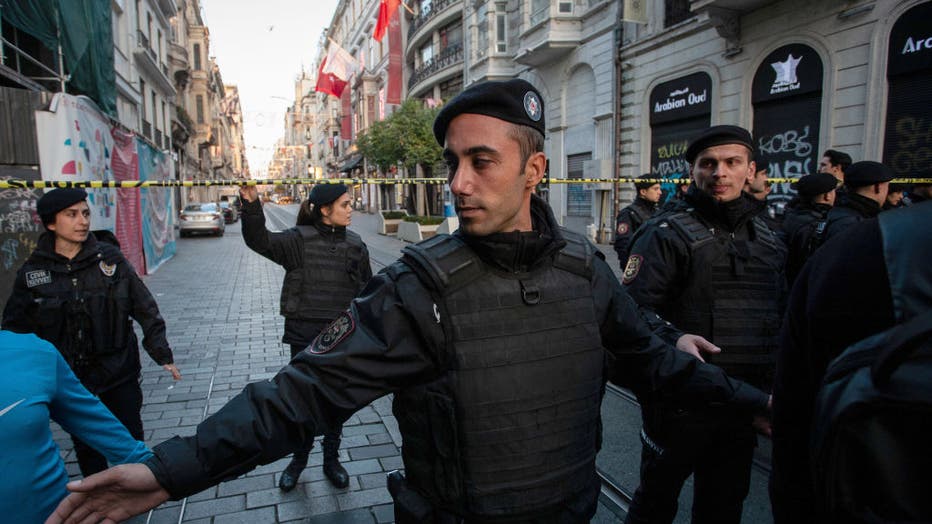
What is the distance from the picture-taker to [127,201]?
11.8m

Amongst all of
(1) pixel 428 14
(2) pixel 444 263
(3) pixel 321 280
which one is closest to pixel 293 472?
(3) pixel 321 280

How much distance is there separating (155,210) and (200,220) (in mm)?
9451

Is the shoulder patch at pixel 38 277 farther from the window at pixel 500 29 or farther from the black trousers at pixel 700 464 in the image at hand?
the window at pixel 500 29

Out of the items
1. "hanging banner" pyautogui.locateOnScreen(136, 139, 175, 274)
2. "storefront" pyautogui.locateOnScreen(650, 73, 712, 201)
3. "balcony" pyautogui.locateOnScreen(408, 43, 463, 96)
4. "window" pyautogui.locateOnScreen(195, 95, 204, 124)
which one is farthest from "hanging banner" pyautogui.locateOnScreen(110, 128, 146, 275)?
"window" pyautogui.locateOnScreen(195, 95, 204, 124)

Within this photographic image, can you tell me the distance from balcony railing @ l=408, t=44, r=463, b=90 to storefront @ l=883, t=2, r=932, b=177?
22385 mm

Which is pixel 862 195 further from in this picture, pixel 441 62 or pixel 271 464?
pixel 441 62

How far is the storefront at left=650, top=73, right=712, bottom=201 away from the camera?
14031 mm

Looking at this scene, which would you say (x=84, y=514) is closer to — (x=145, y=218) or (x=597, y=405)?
(x=597, y=405)

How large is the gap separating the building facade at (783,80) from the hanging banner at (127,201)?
12844 mm

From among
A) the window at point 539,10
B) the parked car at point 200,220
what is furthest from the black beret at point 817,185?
the parked car at point 200,220

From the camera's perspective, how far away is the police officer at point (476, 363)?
1502 millimetres

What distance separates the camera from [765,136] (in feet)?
40.1

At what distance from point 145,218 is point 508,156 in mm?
13974

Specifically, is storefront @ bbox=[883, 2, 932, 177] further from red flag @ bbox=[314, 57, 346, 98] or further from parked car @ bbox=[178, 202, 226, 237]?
red flag @ bbox=[314, 57, 346, 98]
